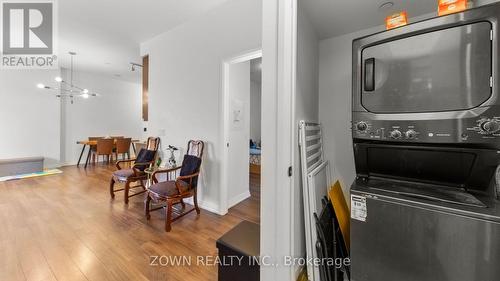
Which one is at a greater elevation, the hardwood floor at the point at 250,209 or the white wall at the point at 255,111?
the white wall at the point at 255,111

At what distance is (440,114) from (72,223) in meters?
3.54

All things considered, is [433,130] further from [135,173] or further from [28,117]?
[28,117]

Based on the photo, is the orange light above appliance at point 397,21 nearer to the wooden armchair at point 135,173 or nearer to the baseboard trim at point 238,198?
the baseboard trim at point 238,198

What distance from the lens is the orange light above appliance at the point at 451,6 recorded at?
94cm

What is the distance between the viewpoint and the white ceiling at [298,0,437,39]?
1.36m

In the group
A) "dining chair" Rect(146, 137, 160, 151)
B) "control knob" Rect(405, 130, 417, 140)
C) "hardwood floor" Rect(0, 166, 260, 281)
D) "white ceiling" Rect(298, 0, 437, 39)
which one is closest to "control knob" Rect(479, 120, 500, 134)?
"control knob" Rect(405, 130, 417, 140)

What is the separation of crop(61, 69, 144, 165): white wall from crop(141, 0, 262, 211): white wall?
372 centimetres

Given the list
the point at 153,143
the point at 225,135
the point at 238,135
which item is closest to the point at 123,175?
the point at 153,143

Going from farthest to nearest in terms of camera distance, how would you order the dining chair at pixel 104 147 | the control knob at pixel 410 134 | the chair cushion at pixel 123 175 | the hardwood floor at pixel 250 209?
1. the dining chair at pixel 104 147
2. the chair cushion at pixel 123 175
3. the hardwood floor at pixel 250 209
4. the control knob at pixel 410 134

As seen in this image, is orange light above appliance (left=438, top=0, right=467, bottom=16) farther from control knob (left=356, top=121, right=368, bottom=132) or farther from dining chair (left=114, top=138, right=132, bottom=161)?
dining chair (left=114, top=138, right=132, bottom=161)

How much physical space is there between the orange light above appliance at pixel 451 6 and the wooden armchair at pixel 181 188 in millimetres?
2536

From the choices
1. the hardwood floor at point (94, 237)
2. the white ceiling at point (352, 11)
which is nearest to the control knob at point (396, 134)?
the white ceiling at point (352, 11)

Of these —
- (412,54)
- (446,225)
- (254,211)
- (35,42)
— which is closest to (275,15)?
(412,54)

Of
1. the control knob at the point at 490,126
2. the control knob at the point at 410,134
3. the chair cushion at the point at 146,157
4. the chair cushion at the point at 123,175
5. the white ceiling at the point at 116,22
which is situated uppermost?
the white ceiling at the point at 116,22
